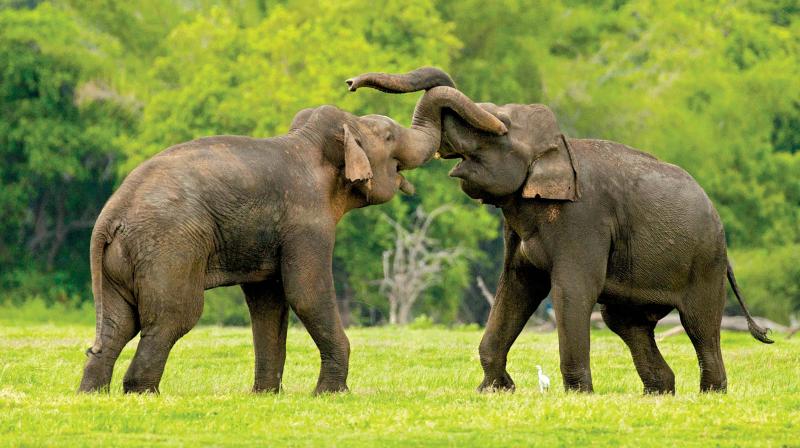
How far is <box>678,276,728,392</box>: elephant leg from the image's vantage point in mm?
18297

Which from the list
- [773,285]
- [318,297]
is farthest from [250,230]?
[773,285]

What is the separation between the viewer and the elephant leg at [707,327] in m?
18.3

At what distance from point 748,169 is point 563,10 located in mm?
10714

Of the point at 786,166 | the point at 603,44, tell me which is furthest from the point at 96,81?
the point at 786,166

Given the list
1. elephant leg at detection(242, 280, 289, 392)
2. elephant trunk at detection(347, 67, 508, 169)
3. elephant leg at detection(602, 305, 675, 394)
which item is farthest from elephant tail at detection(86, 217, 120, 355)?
elephant leg at detection(602, 305, 675, 394)

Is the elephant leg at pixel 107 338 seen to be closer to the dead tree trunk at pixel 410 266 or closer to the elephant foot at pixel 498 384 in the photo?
the elephant foot at pixel 498 384

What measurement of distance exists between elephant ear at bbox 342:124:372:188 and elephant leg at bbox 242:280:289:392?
1.39 m

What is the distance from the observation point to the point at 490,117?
17781 millimetres

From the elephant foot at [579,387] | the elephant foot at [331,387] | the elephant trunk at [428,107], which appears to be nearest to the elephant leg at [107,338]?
the elephant foot at [331,387]

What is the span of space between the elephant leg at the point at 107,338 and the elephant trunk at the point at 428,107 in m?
3.08

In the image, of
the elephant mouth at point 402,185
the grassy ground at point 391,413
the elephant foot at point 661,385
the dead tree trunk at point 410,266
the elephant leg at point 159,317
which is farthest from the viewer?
the dead tree trunk at point 410,266

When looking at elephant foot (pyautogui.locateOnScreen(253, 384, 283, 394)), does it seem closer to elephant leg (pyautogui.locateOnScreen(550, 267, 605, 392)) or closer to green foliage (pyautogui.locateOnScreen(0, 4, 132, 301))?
elephant leg (pyautogui.locateOnScreen(550, 267, 605, 392))

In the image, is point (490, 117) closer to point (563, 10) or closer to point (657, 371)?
point (657, 371)

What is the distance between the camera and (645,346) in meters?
18.9
